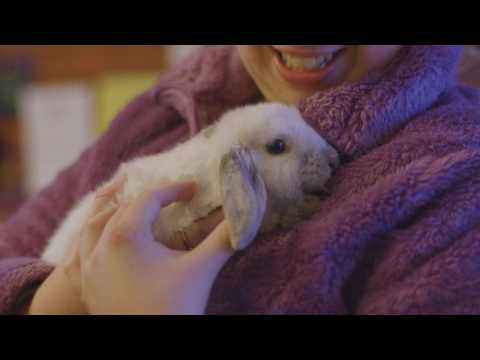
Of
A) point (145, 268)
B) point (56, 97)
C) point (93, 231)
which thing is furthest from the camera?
point (56, 97)

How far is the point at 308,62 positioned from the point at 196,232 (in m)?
0.33

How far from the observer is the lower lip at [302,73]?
2.61ft

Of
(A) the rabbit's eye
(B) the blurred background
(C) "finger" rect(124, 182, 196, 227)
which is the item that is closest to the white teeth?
(A) the rabbit's eye

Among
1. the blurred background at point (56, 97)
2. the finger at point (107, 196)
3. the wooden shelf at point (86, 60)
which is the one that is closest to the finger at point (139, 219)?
the finger at point (107, 196)

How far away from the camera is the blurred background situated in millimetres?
2369

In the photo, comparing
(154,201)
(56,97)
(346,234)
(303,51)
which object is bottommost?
(346,234)

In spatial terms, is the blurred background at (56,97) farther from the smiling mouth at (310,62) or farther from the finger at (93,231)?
the finger at (93,231)

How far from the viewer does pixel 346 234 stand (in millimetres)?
605

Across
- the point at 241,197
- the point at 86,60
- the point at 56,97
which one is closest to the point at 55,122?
the point at 56,97

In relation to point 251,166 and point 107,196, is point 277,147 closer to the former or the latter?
point 251,166

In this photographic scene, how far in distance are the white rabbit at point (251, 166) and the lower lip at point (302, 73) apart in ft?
0.24

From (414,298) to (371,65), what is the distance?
0.37 m
